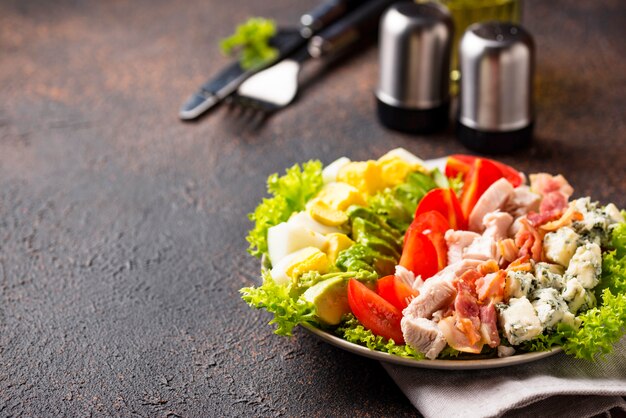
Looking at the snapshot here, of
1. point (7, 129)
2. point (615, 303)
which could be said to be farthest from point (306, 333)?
point (7, 129)

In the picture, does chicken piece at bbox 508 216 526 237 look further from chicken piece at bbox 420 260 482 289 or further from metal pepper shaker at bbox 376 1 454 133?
metal pepper shaker at bbox 376 1 454 133

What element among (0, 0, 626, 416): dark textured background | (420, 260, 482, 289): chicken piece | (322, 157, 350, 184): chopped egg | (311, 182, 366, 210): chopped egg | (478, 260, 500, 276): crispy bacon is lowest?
(0, 0, 626, 416): dark textured background

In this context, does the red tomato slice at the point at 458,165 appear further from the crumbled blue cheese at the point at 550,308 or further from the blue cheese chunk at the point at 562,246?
the crumbled blue cheese at the point at 550,308

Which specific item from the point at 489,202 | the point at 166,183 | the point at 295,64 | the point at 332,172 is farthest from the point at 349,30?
the point at 489,202

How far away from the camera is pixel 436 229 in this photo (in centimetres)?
207

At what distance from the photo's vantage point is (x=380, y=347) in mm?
1813

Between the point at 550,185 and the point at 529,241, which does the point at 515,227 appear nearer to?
the point at 529,241

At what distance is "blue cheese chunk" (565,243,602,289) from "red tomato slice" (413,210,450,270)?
0.27 m

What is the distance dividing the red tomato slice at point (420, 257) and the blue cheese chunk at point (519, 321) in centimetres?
23

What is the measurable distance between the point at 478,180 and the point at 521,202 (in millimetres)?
129

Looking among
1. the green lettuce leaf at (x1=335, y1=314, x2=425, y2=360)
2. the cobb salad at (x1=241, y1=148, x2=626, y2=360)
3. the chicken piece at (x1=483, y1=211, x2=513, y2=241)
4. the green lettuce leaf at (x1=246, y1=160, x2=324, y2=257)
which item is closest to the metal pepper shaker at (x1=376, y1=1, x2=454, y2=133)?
the cobb salad at (x1=241, y1=148, x2=626, y2=360)

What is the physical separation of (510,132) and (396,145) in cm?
37

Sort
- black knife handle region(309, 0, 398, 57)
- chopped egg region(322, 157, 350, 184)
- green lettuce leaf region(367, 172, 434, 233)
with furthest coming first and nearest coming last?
black knife handle region(309, 0, 398, 57) < chopped egg region(322, 157, 350, 184) < green lettuce leaf region(367, 172, 434, 233)

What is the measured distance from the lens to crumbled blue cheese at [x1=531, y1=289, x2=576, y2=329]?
179 centimetres
